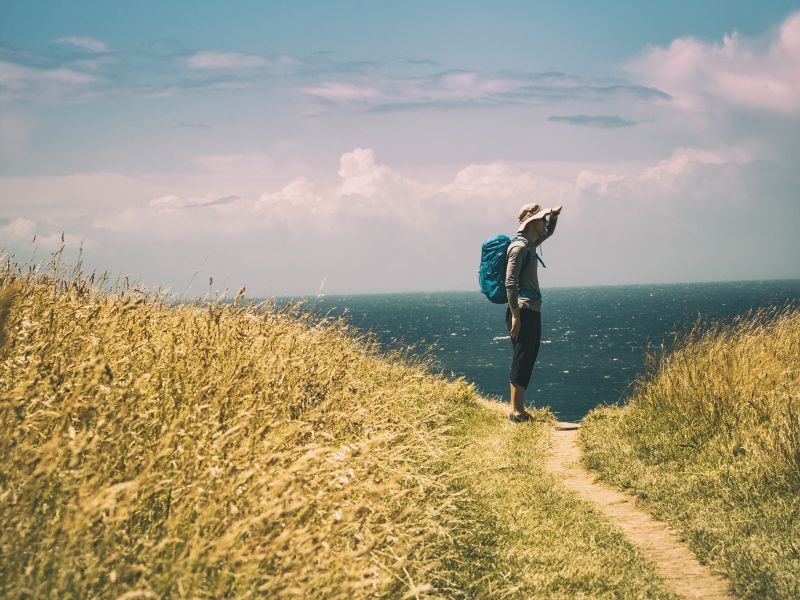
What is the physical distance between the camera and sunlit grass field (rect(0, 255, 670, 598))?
2.79 meters

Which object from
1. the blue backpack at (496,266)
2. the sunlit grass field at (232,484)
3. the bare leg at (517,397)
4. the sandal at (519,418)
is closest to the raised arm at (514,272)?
the blue backpack at (496,266)

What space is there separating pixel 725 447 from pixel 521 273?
3489 mm

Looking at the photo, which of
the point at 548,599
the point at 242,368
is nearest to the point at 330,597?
the point at 548,599

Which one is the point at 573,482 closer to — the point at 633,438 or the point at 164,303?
the point at 633,438

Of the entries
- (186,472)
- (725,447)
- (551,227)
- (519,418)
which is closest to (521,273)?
(551,227)

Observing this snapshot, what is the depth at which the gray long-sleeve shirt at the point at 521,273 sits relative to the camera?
351 inches

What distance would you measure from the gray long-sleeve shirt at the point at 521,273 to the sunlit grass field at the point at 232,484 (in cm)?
212

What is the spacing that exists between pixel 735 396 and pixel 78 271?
7591 millimetres

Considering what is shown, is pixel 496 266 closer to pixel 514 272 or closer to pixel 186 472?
pixel 514 272

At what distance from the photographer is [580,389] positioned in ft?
185

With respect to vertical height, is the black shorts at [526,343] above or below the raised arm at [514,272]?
below

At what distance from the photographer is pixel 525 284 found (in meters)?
9.12

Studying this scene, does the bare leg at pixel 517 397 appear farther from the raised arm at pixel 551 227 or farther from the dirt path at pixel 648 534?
the raised arm at pixel 551 227

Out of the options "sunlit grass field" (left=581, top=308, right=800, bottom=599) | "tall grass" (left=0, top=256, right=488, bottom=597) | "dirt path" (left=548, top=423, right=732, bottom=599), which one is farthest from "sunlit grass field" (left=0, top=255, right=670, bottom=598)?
"sunlit grass field" (left=581, top=308, right=800, bottom=599)
